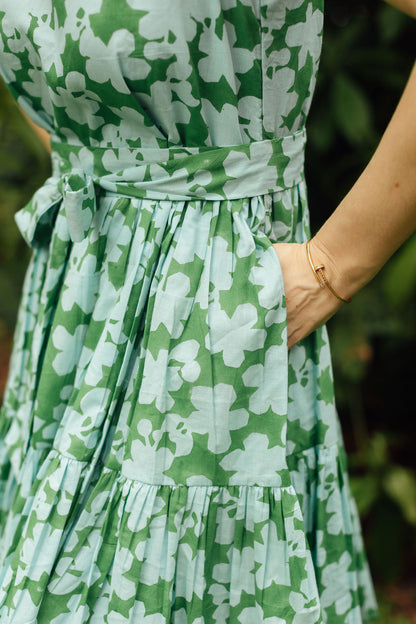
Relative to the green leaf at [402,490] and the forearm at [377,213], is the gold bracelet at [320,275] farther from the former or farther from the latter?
the green leaf at [402,490]

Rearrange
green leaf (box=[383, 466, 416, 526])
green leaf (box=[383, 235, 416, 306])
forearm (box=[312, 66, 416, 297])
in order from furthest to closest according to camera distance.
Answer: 1. green leaf (box=[383, 466, 416, 526])
2. green leaf (box=[383, 235, 416, 306])
3. forearm (box=[312, 66, 416, 297])

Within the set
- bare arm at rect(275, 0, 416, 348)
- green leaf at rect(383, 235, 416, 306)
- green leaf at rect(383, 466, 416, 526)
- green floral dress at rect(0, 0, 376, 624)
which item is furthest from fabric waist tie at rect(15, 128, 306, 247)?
green leaf at rect(383, 466, 416, 526)

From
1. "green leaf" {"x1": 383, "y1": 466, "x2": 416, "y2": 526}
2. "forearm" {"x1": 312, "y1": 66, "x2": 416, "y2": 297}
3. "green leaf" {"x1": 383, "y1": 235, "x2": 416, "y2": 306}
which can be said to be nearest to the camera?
"forearm" {"x1": 312, "y1": 66, "x2": 416, "y2": 297}

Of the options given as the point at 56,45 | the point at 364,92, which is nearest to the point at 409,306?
the point at 364,92

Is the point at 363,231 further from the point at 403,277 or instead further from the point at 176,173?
the point at 403,277

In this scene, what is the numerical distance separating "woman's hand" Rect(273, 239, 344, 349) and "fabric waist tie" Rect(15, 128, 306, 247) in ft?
0.31

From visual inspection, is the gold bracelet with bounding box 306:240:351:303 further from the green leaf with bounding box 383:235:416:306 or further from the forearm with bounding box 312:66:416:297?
the green leaf with bounding box 383:235:416:306

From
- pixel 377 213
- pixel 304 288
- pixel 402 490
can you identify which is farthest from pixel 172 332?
pixel 402 490

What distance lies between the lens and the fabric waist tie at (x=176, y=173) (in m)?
0.88

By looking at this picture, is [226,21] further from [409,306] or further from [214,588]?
[409,306]

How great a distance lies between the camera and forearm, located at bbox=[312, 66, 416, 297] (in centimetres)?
79

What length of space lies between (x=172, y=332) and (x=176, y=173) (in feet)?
0.68

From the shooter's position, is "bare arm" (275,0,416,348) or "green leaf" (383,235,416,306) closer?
"bare arm" (275,0,416,348)

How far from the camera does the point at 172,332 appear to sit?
2.86 ft
